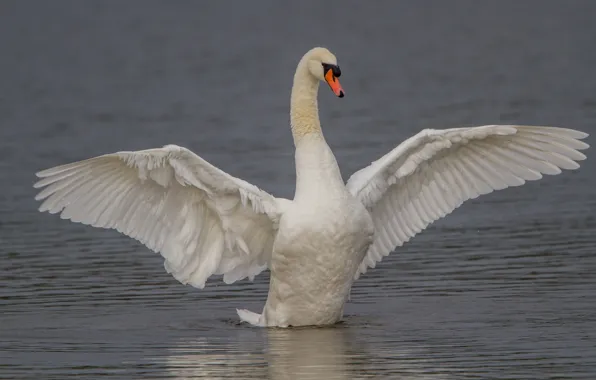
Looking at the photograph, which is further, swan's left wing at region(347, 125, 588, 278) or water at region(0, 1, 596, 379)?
swan's left wing at region(347, 125, 588, 278)

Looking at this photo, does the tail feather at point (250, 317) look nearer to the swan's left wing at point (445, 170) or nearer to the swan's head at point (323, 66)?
the swan's left wing at point (445, 170)

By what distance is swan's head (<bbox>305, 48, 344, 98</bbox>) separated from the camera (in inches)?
545

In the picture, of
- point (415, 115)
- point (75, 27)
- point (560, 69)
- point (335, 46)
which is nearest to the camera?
point (415, 115)

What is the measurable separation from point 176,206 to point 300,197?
107cm

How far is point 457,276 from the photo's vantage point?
1507 centimetres

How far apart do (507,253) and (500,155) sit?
176cm

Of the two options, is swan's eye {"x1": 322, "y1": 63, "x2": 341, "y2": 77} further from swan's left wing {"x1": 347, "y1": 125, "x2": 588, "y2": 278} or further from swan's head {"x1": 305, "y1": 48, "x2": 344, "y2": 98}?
swan's left wing {"x1": 347, "y1": 125, "x2": 588, "y2": 278}

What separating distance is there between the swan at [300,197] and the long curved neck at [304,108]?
0.01 m

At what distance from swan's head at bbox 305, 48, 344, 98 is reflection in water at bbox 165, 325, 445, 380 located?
6.72 feet

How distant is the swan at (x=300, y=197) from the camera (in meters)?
13.3

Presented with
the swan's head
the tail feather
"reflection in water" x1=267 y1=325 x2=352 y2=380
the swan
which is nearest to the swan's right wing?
the swan

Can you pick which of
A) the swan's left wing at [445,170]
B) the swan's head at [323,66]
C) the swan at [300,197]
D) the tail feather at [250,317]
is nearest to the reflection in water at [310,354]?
the tail feather at [250,317]

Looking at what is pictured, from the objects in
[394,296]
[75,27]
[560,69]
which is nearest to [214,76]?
[560,69]

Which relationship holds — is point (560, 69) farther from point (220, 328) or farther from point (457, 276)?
point (220, 328)
